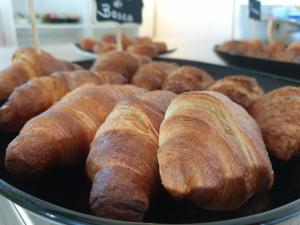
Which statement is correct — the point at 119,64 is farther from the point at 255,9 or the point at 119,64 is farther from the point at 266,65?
the point at 255,9

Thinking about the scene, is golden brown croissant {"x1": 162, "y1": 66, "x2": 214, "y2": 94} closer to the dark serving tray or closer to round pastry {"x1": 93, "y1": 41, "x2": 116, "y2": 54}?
the dark serving tray

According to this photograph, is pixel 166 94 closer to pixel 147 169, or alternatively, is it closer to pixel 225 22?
pixel 147 169

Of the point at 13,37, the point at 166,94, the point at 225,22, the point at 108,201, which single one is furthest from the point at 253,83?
the point at 225,22

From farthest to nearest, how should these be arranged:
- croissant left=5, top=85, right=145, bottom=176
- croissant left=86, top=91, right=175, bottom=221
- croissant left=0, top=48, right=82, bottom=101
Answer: croissant left=0, top=48, right=82, bottom=101
croissant left=5, top=85, right=145, bottom=176
croissant left=86, top=91, right=175, bottom=221

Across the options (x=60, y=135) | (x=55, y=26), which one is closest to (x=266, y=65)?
(x=60, y=135)

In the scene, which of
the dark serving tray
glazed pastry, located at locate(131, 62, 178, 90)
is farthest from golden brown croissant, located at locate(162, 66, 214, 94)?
the dark serving tray

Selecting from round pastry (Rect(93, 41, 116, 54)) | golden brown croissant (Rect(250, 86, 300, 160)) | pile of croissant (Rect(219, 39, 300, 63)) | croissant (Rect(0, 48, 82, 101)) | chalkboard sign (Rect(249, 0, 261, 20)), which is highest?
chalkboard sign (Rect(249, 0, 261, 20))
